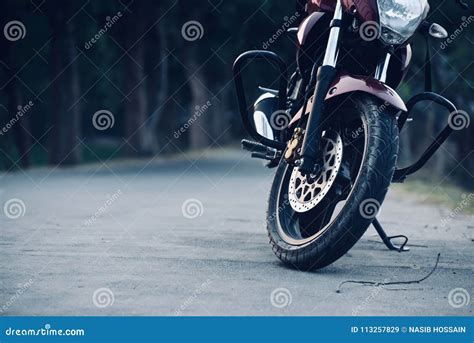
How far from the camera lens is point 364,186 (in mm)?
5133

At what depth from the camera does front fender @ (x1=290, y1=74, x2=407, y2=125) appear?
5281mm

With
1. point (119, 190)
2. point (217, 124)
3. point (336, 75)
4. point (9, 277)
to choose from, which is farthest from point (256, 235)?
point (217, 124)

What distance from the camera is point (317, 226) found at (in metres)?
5.91

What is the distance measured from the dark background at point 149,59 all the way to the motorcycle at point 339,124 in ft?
34.1

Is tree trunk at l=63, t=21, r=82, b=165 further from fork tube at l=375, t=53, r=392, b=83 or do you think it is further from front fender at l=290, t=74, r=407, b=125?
front fender at l=290, t=74, r=407, b=125

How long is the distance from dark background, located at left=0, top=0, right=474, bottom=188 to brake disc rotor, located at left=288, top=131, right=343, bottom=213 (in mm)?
10728

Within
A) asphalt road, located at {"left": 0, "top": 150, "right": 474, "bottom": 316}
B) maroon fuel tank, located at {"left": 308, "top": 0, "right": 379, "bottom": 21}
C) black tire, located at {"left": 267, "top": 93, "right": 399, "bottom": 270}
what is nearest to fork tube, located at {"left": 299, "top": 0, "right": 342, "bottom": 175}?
black tire, located at {"left": 267, "top": 93, "right": 399, "bottom": 270}

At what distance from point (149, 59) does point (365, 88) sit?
2332 centimetres

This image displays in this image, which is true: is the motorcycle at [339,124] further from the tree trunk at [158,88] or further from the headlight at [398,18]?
the tree trunk at [158,88]

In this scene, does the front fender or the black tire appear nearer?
the black tire

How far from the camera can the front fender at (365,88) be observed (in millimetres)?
5281

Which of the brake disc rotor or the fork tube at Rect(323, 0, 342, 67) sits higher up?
the fork tube at Rect(323, 0, 342, 67)
